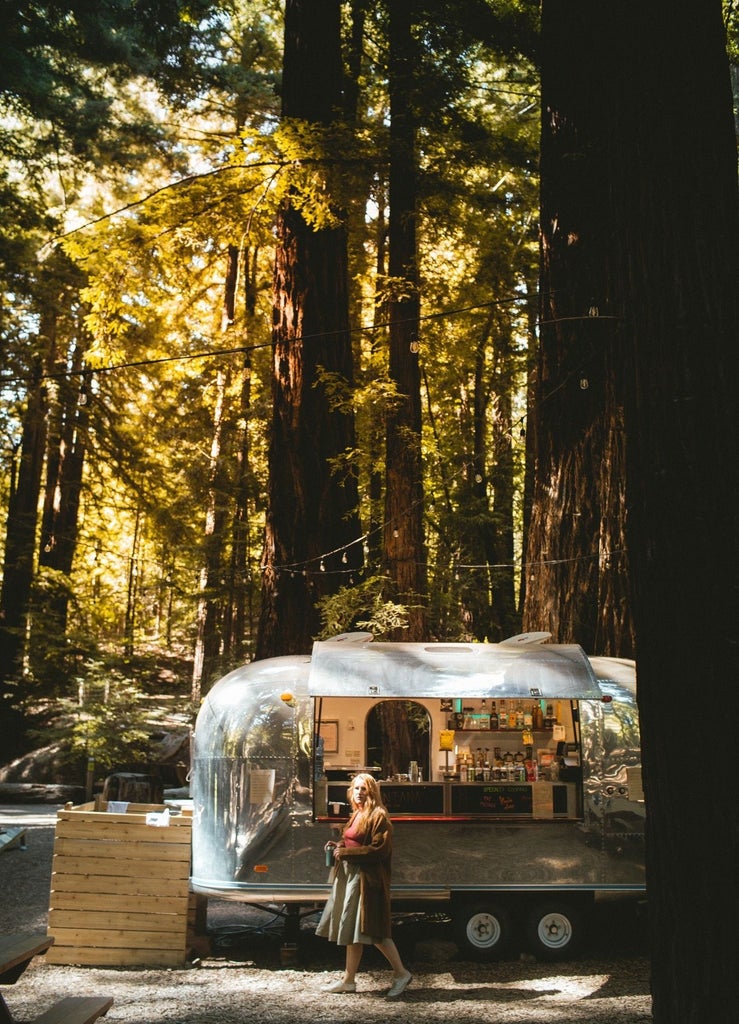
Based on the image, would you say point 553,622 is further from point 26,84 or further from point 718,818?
point 26,84

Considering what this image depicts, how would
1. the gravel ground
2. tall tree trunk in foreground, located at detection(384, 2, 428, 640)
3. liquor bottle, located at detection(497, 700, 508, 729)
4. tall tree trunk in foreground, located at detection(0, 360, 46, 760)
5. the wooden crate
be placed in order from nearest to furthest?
1. the gravel ground
2. the wooden crate
3. liquor bottle, located at detection(497, 700, 508, 729)
4. tall tree trunk in foreground, located at detection(384, 2, 428, 640)
5. tall tree trunk in foreground, located at detection(0, 360, 46, 760)

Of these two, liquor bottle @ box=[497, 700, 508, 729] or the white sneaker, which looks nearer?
the white sneaker

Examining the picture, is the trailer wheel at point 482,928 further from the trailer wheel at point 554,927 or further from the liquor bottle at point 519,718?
the liquor bottle at point 519,718

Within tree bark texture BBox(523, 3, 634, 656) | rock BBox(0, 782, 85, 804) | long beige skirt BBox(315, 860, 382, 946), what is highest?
tree bark texture BBox(523, 3, 634, 656)

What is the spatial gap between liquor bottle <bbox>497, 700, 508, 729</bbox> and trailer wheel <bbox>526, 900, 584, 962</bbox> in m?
2.46

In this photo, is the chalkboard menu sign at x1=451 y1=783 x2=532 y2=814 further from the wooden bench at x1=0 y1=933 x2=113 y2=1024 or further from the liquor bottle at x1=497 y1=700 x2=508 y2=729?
the wooden bench at x1=0 y1=933 x2=113 y2=1024

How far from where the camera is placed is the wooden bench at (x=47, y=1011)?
5353 millimetres

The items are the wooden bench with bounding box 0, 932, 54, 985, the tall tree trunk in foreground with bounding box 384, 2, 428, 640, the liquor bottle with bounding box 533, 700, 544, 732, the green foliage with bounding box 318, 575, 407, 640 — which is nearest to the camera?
the wooden bench with bounding box 0, 932, 54, 985

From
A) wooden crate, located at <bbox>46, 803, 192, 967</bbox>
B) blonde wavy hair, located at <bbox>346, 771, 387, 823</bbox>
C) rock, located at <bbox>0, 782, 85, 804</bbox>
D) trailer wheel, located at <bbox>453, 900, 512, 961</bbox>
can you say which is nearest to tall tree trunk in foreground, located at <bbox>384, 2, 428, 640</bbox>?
trailer wheel, located at <bbox>453, 900, 512, 961</bbox>

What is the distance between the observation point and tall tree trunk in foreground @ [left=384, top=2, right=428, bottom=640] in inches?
568

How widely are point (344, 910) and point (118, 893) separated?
2073 millimetres

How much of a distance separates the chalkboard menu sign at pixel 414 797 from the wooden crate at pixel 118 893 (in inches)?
73.4

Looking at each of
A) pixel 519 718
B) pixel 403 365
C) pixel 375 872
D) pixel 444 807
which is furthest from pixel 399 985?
pixel 403 365

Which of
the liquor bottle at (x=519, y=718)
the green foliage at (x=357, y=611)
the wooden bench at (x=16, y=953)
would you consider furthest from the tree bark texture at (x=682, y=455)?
the green foliage at (x=357, y=611)
